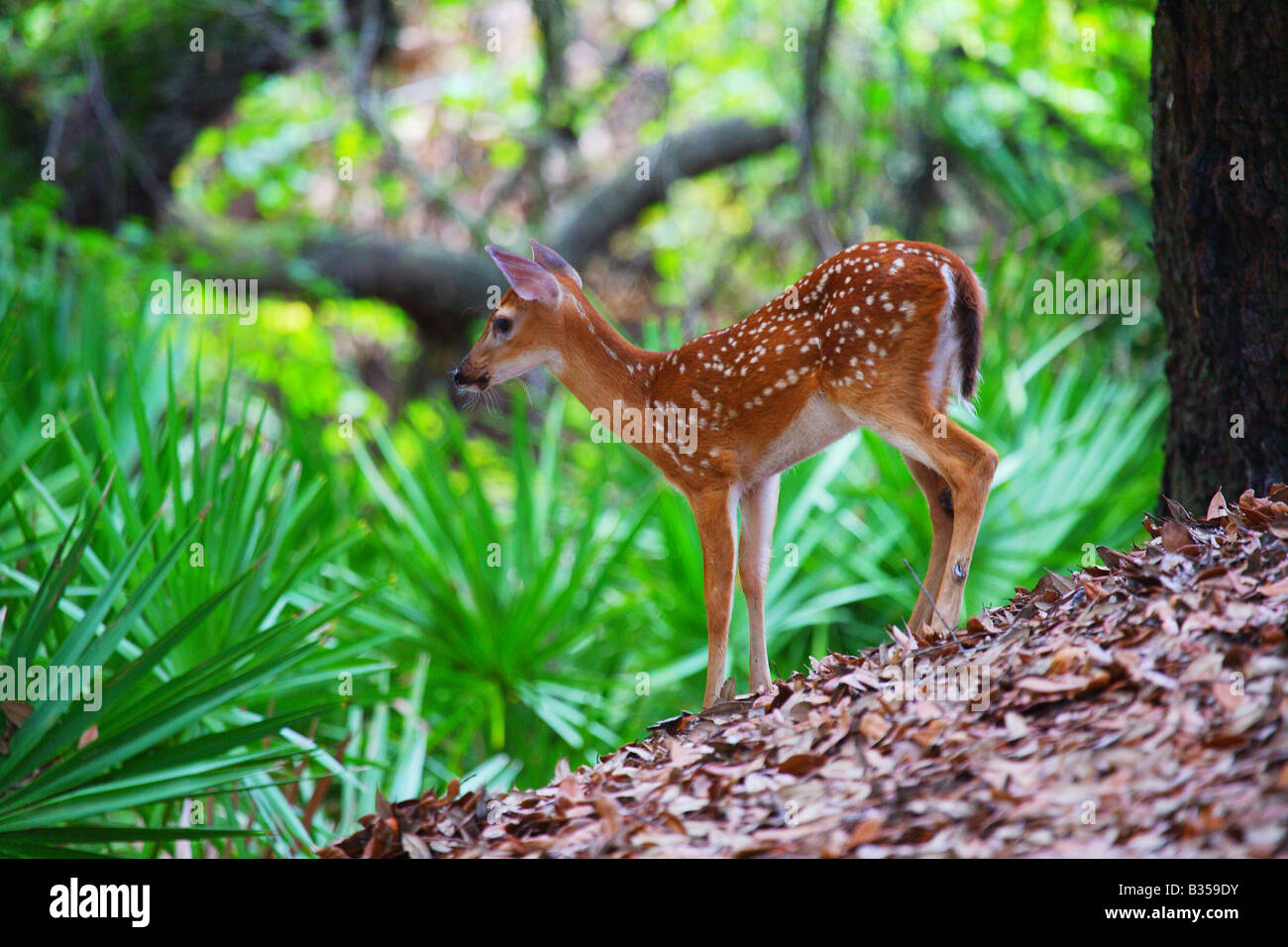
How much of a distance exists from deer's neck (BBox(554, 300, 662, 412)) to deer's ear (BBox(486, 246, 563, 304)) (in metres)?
0.13

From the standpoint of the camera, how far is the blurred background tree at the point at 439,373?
14.5 ft

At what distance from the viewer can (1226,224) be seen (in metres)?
4.24

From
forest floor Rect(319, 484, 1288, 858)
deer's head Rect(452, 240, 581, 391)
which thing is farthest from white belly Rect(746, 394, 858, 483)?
deer's head Rect(452, 240, 581, 391)

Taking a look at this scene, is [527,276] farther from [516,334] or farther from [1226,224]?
[1226,224]

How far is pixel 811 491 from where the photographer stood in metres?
5.84

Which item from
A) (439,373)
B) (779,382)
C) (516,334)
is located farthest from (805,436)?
(439,373)

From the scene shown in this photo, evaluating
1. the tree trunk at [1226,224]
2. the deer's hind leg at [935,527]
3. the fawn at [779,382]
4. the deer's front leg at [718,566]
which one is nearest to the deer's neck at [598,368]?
the fawn at [779,382]

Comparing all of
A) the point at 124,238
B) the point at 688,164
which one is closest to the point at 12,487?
the point at 124,238

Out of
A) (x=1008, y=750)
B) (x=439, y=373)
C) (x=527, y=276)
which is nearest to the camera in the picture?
(x=1008, y=750)

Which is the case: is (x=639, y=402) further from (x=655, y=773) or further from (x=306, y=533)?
(x=306, y=533)

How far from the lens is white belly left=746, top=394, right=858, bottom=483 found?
3916mm

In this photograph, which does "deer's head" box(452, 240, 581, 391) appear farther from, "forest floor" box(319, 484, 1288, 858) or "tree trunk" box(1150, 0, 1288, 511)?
"tree trunk" box(1150, 0, 1288, 511)

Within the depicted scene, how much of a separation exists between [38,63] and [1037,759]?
404 inches

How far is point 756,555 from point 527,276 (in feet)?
4.05
